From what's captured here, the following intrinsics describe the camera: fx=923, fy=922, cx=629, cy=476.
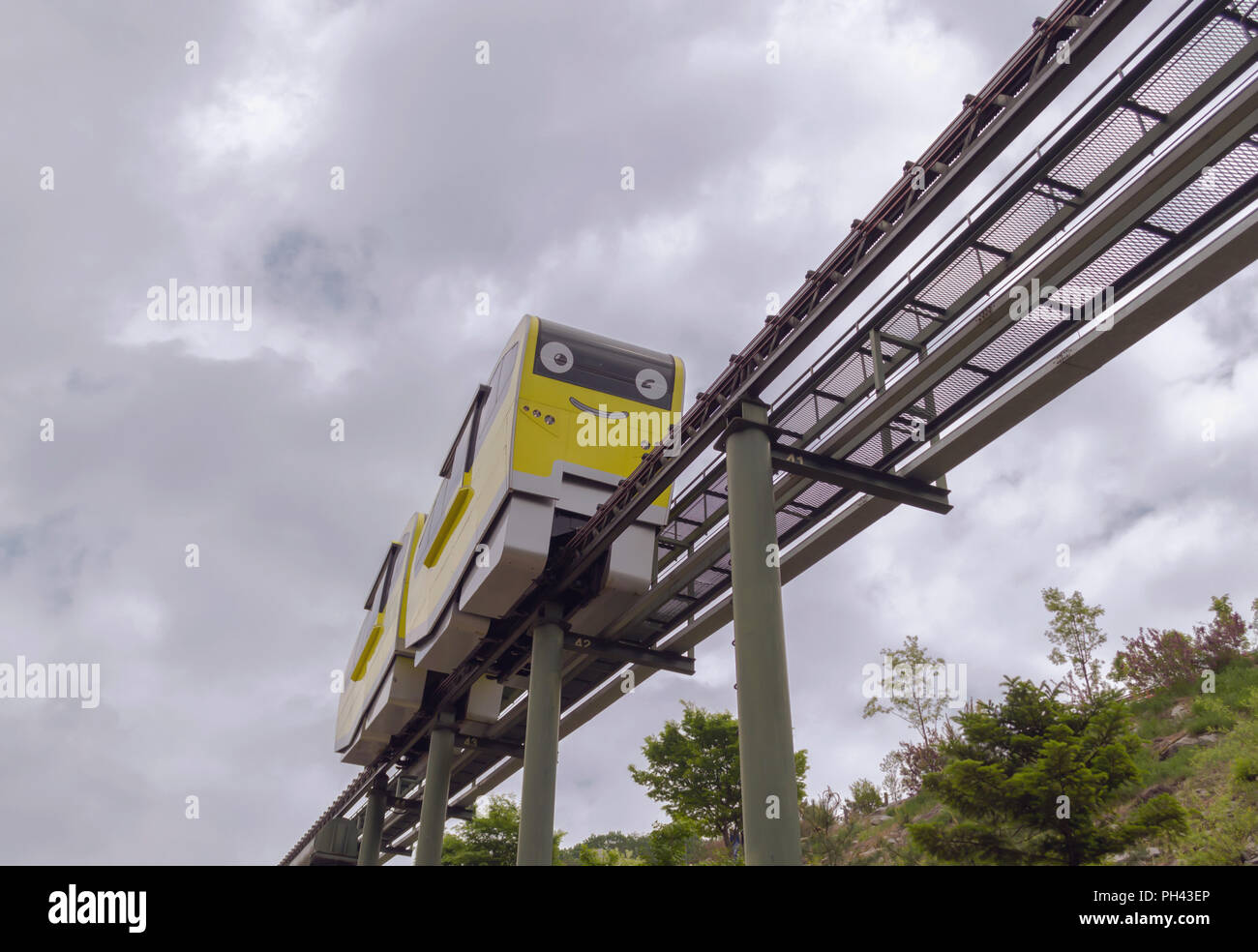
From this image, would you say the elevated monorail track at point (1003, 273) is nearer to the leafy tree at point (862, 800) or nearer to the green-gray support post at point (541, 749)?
the green-gray support post at point (541, 749)

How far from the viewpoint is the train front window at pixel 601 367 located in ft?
60.3

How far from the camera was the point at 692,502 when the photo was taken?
17.3m

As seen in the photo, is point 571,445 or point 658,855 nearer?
point 571,445

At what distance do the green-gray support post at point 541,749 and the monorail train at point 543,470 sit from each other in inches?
29.9

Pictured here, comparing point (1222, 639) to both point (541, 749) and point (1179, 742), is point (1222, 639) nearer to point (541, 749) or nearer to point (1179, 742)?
point (1179, 742)

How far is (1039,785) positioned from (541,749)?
8.70 meters

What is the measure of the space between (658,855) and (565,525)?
19383mm

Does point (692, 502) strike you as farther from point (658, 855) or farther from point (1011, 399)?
point (658, 855)

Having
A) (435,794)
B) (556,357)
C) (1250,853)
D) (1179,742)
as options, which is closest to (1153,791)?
(1179,742)

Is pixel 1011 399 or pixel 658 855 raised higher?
pixel 1011 399

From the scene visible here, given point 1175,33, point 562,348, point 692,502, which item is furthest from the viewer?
point 562,348
